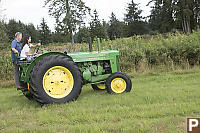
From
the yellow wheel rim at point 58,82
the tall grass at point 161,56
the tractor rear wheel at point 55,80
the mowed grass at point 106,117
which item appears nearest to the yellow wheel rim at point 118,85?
the mowed grass at point 106,117

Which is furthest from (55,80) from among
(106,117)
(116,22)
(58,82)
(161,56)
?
(116,22)

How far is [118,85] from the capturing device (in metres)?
5.56

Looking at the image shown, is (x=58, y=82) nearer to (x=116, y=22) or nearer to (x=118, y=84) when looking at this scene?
(x=118, y=84)

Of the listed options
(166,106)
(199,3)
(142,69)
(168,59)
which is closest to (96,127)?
(166,106)

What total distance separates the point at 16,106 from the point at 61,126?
217 cm

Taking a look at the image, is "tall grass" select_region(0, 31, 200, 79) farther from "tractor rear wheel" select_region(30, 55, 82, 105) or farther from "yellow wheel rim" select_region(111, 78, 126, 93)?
"tractor rear wheel" select_region(30, 55, 82, 105)

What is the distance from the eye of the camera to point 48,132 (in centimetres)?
302

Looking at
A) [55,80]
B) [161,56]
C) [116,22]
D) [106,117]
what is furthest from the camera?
[116,22]

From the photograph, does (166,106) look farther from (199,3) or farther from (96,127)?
(199,3)

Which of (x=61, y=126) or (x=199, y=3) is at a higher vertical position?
(x=199, y=3)

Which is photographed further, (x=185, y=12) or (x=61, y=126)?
(x=185, y=12)

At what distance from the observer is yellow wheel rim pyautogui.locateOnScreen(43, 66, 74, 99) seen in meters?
4.62

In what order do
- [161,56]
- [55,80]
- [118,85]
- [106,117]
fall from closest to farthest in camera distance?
1. [106,117]
2. [55,80]
3. [118,85]
4. [161,56]

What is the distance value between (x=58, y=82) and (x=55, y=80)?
0.08 m
